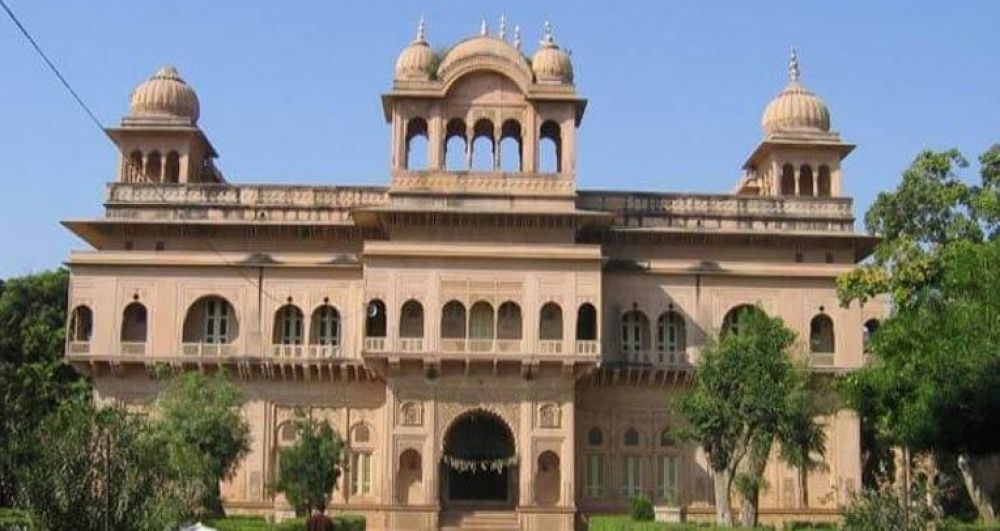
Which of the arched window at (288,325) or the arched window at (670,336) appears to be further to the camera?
the arched window at (288,325)

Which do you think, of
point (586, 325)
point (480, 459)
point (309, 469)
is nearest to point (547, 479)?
point (480, 459)

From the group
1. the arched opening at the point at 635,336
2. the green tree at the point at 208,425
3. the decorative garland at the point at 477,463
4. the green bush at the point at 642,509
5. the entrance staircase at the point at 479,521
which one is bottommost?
the entrance staircase at the point at 479,521

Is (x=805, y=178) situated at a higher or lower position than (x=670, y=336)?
higher

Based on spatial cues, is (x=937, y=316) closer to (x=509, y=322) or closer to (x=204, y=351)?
(x=509, y=322)

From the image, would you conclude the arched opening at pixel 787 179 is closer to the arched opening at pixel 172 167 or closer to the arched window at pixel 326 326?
the arched window at pixel 326 326

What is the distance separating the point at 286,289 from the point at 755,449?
16.2 m

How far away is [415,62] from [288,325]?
942 centimetres

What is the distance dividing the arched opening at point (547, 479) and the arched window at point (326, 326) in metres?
7.66

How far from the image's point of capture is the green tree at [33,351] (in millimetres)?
39625

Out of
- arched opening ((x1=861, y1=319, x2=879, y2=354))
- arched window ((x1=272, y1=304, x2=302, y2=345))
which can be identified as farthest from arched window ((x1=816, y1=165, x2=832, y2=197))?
arched window ((x1=272, y1=304, x2=302, y2=345))

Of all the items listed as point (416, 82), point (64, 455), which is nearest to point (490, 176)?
point (416, 82)

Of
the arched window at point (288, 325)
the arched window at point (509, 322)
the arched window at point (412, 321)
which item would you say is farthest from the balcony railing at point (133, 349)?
the arched window at point (509, 322)

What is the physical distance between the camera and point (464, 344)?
41.8m

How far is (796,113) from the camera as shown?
4909cm
